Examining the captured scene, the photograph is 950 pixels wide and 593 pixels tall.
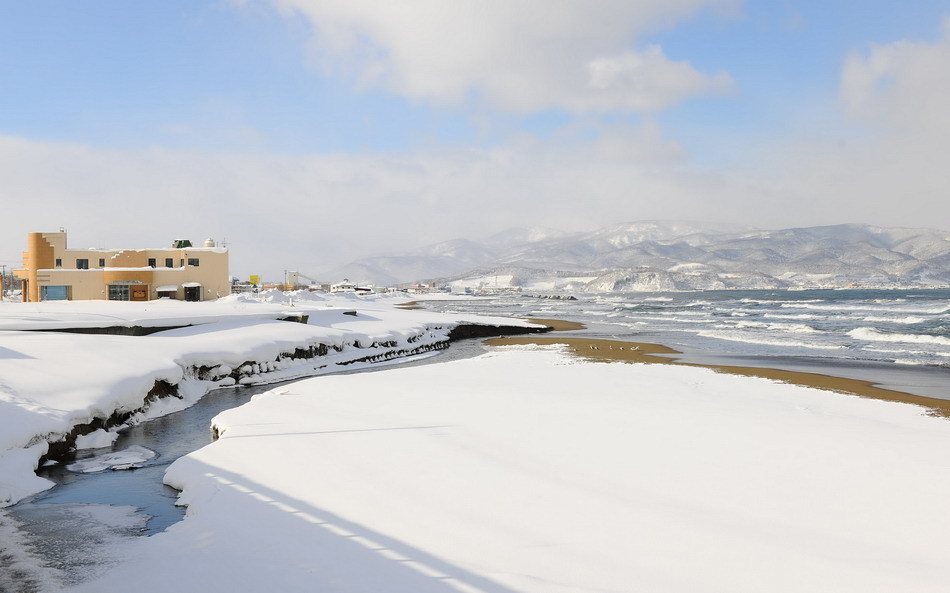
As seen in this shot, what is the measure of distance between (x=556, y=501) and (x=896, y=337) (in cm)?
4301

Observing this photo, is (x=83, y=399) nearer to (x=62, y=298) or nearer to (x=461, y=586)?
(x=461, y=586)

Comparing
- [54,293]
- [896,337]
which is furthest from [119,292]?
[896,337]

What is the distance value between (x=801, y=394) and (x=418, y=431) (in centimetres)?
1343

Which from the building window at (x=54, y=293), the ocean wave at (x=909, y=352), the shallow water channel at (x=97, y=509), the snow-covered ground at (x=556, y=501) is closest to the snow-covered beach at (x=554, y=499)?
the snow-covered ground at (x=556, y=501)

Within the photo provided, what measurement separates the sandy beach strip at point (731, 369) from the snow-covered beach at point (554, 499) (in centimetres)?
319

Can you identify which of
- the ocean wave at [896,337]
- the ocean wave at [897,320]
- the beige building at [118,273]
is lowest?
the ocean wave at [896,337]

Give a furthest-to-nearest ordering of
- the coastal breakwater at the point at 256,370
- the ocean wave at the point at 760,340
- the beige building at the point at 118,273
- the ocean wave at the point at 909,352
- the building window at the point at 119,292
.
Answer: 1. the building window at the point at 119,292
2. the beige building at the point at 118,273
3. the ocean wave at the point at 760,340
4. the ocean wave at the point at 909,352
5. the coastal breakwater at the point at 256,370

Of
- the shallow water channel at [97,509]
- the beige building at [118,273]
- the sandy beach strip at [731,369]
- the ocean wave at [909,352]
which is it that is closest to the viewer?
the shallow water channel at [97,509]

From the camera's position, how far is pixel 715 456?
36.4 feet

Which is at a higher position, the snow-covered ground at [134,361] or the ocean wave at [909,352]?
the snow-covered ground at [134,361]

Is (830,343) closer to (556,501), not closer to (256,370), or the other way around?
(256,370)

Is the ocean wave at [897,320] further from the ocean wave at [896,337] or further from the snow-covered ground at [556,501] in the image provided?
the snow-covered ground at [556,501]

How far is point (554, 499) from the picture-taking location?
8930mm

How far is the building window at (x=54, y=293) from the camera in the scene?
5034 centimetres
